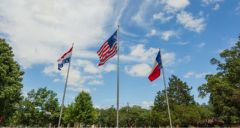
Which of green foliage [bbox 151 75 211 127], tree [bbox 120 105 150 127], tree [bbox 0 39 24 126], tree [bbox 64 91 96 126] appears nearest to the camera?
tree [bbox 0 39 24 126]

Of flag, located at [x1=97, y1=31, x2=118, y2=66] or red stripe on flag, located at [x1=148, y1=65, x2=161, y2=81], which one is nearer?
flag, located at [x1=97, y1=31, x2=118, y2=66]

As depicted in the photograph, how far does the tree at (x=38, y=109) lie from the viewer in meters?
76.3

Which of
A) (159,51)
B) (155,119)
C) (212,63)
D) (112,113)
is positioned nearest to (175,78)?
(155,119)

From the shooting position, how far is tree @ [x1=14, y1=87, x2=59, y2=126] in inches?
3004

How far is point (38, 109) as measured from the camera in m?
78.3

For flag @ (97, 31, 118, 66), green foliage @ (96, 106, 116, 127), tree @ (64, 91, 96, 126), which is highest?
green foliage @ (96, 106, 116, 127)

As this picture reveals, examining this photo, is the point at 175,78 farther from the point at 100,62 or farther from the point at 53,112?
the point at 100,62

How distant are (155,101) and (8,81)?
58.8 metres

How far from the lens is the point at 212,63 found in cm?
6675

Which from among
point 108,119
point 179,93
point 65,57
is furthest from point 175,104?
point 65,57

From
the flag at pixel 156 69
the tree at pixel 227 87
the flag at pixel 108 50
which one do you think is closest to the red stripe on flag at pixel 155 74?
the flag at pixel 156 69

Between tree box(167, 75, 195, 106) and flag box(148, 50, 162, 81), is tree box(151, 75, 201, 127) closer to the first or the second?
tree box(167, 75, 195, 106)

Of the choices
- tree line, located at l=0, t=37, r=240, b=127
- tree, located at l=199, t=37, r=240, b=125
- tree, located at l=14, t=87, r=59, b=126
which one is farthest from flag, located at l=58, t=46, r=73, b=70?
tree, located at l=14, t=87, r=59, b=126

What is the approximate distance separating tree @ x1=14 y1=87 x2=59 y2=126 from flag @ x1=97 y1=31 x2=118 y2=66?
56.1m
